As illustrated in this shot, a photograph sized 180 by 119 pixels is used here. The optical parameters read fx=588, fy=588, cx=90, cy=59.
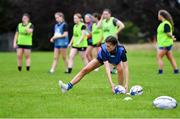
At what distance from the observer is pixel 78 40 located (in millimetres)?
21891

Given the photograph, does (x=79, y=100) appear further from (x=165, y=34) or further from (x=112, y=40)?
(x=165, y=34)

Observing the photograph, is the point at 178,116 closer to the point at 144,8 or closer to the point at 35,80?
the point at 35,80

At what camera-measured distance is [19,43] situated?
72.9 feet

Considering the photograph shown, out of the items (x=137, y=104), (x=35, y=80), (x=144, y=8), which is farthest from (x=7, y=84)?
(x=144, y=8)

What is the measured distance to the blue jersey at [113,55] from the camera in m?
13.0

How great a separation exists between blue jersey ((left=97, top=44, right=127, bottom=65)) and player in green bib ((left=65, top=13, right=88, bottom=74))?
27.1ft

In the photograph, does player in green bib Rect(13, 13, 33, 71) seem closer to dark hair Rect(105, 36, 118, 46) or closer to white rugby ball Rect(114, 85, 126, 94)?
white rugby ball Rect(114, 85, 126, 94)

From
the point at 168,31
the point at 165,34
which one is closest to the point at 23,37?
the point at 165,34

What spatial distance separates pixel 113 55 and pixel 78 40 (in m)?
8.87

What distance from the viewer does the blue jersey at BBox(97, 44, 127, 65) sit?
12992 millimetres

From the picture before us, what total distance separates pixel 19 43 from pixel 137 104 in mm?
11424

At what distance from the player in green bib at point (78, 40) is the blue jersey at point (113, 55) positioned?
8265 millimetres

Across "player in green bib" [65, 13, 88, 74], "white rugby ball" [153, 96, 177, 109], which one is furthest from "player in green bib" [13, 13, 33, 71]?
"white rugby ball" [153, 96, 177, 109]

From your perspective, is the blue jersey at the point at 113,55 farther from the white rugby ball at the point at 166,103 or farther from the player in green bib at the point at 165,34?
the player in green bib at the point at 165,34
